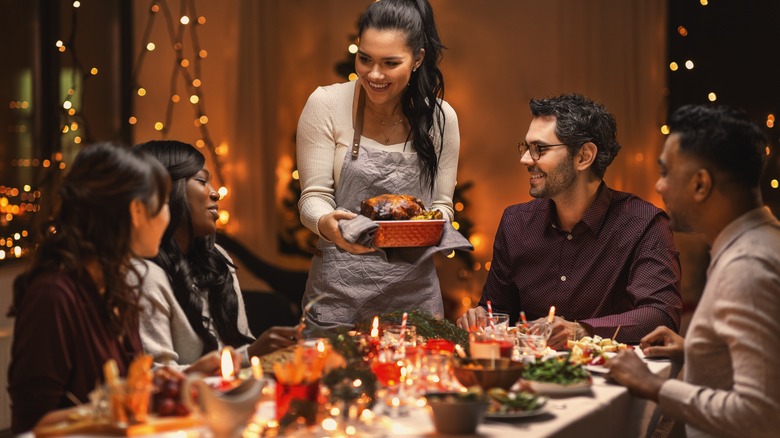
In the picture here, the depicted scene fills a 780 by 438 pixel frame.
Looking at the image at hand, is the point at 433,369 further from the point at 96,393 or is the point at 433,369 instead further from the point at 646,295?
the point at 646,295

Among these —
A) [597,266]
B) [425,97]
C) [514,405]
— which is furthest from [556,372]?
[425,97]

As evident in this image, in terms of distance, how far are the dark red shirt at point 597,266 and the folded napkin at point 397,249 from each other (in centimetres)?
54

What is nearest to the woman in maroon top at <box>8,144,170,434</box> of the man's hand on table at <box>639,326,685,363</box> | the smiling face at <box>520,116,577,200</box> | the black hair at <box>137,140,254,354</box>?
the black hair at <box>137,140,254,354</box>

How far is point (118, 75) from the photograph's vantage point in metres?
6.20

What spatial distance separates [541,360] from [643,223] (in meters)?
1.13

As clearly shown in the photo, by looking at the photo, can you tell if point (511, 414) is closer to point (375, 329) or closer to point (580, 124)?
point (375, 329)

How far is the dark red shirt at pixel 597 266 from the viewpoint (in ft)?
11.3

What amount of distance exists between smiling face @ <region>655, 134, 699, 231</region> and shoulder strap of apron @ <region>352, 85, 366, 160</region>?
4.06 feet

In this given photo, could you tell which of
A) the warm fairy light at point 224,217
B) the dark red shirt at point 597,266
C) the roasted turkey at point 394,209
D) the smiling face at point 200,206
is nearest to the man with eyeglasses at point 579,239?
the dark red shirt at point 597,266

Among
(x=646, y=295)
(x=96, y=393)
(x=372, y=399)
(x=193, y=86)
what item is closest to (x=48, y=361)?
(x=96, y=393)

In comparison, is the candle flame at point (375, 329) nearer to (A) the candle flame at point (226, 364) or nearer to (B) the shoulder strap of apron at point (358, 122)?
(A) the candle flame at point (226, 364)

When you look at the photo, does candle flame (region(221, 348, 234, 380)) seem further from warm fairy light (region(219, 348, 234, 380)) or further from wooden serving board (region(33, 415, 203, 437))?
wooden serving board (region(33, 415, 203, 437))

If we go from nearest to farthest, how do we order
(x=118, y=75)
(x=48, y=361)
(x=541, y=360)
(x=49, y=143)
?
(x=48, y=361), (x=541, y=360), (x=49, y=143), (x=118, y=75)

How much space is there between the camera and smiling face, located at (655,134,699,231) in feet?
8.00
